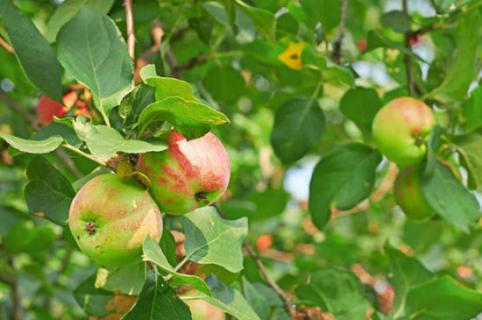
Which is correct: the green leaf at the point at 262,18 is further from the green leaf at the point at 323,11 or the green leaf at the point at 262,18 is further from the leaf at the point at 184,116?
the leaf at the point at 184,116

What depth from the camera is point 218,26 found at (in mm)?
1717

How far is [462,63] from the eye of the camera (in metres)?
1.34

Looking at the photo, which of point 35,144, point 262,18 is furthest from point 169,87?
point 262,18

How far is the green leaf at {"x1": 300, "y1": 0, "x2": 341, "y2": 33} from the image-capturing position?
1.48 meters

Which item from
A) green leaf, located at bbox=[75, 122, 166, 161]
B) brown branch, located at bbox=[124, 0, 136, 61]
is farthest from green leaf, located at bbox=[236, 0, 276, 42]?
green leaf, located at bbox=[75, 122, 166, 161]

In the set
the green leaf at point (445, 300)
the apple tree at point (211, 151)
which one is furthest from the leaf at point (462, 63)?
the green leaf at point (445, 300)

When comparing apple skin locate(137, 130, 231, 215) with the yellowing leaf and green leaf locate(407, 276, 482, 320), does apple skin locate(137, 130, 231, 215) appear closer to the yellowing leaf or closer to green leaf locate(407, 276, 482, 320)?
green leaf locate(407, 276, 482, 320)

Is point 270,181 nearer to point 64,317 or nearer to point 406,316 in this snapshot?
point 64,317

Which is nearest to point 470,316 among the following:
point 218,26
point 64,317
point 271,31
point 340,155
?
point 340,155

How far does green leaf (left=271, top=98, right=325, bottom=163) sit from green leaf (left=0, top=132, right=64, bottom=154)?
80 centimetres

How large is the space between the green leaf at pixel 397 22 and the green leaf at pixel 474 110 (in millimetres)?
187

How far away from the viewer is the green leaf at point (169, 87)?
2.80 ft

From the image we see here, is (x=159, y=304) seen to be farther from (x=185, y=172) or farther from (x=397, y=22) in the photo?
(x=397, y=22)

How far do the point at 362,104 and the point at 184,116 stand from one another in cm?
71
